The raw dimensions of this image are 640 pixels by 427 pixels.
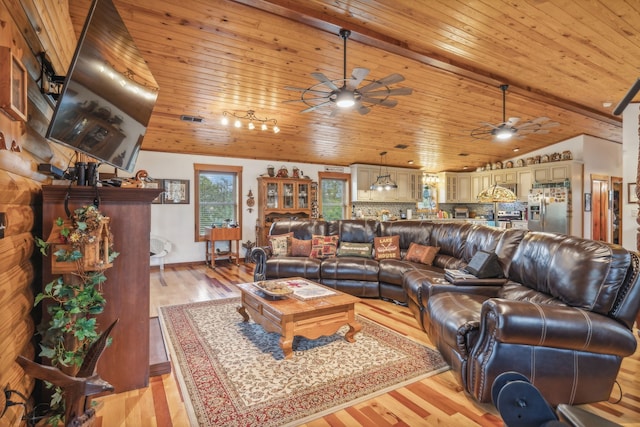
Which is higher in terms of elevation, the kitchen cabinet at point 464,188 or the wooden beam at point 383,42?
the wooden beam at point 383,42

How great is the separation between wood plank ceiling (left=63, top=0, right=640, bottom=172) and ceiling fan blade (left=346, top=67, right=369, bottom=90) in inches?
24.1

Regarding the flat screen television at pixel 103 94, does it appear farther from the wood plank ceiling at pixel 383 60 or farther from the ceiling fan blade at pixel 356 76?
the ceiling fan blade at pixel 356 76

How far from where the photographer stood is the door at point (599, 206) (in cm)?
744

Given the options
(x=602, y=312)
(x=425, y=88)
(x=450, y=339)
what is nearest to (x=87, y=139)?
(x=450, y=339)

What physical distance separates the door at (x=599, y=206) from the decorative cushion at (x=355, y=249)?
6.19 meters

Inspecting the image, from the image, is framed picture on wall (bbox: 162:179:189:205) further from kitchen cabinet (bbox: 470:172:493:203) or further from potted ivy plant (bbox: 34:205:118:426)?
kitchen cabinet (bbox: 470:172:493:203)

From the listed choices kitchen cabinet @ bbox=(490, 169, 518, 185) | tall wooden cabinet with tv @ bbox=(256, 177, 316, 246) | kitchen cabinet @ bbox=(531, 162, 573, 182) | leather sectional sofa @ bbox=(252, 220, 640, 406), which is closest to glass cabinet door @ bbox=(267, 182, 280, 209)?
tall wooden cabinet with tv @ bbox=(256, 177, 316, 246)

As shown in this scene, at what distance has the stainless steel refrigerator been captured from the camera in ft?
23.3

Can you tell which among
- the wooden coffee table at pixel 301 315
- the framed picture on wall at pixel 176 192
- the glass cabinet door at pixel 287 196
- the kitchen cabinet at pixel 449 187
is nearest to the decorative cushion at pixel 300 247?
the wooden coffee table at pixel 301 315

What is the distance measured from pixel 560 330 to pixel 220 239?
19.1 ft

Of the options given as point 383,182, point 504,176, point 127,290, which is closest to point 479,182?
point 504,176

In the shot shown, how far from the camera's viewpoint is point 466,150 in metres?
7.95

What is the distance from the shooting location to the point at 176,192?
6.58 metres

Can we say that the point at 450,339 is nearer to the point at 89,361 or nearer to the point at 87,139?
the point at 89,361
